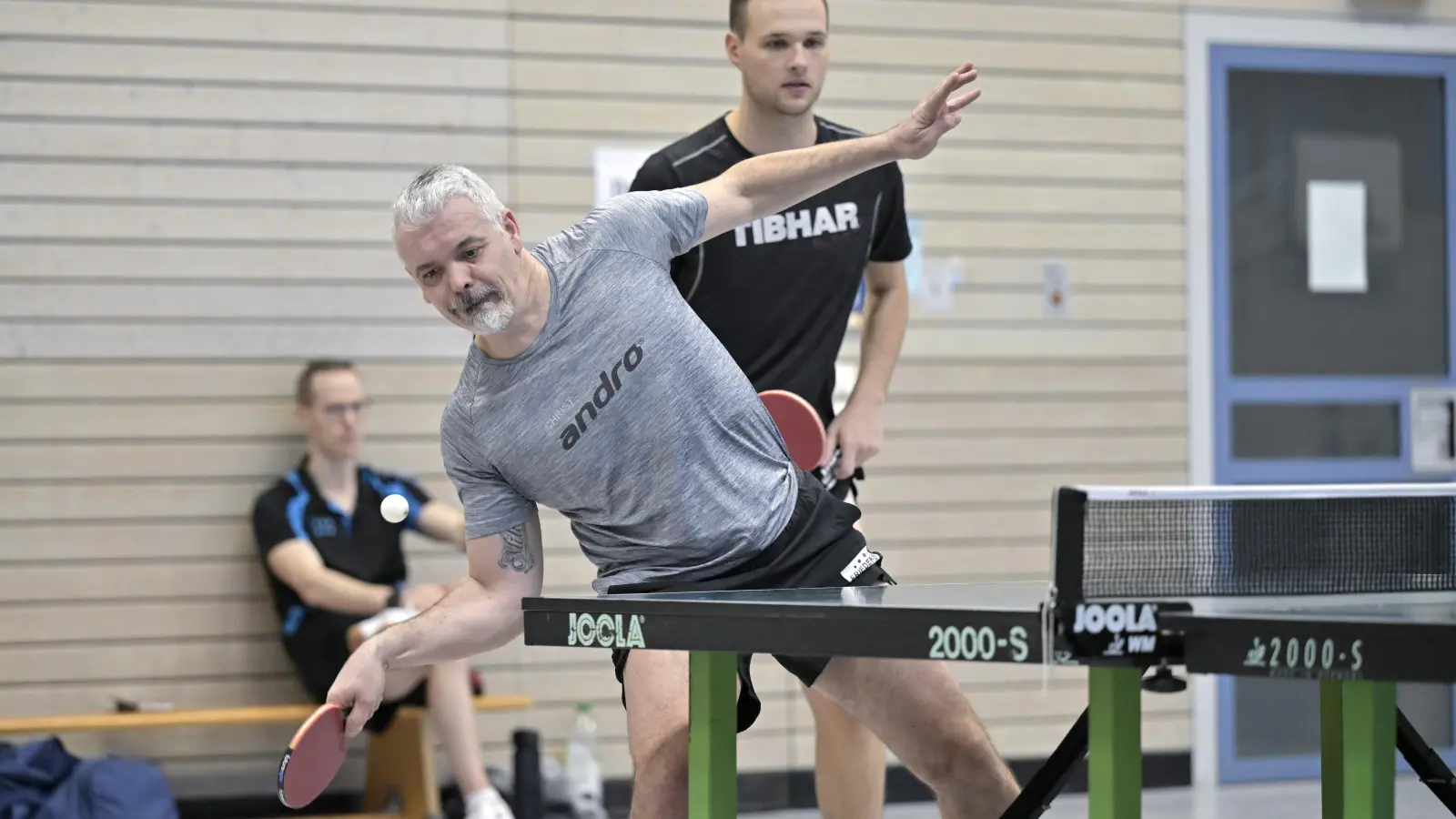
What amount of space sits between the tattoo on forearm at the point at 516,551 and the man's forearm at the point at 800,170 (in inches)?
32.0

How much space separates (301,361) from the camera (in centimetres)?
656

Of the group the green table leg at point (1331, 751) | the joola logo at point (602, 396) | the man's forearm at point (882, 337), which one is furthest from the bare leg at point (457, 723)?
the green table leg at point (1331, 751)

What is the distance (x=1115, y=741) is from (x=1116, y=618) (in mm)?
252

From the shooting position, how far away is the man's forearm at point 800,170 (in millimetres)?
3152

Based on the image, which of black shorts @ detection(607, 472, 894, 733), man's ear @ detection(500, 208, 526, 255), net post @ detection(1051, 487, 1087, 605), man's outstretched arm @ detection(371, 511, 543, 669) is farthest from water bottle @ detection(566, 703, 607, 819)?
net post @ detection(1051, 487, 1087, 605)

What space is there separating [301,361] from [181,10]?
1.47m

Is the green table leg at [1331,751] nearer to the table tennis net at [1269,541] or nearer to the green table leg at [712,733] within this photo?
the table tennis net at [1269,541]

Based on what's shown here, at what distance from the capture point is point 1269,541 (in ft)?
8.28

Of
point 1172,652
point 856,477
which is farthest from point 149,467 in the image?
point 1172,652

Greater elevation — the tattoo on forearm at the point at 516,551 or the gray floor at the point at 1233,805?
the tattoo on forearm at the point at 516,551

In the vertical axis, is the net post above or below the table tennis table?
above

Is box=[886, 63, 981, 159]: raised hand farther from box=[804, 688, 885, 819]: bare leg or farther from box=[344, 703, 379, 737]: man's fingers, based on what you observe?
box=[804, 688, 885, 819]: bare leg

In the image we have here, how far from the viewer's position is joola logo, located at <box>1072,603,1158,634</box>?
2156 millimetres

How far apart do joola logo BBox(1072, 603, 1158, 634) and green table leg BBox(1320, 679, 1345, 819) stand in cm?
90
